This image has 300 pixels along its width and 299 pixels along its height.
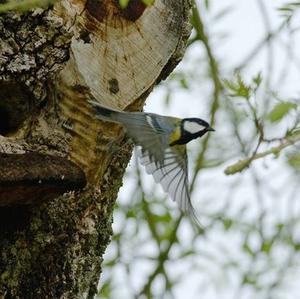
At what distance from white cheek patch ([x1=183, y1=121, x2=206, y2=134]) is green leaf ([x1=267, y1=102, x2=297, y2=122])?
12.4 inches

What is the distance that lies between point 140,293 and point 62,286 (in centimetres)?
95

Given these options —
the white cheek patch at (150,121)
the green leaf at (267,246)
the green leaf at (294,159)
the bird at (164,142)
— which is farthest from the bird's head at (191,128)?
the green leaf at (267,246)

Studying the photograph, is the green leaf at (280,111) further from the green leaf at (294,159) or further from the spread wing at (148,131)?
the spread wing at (148,131)

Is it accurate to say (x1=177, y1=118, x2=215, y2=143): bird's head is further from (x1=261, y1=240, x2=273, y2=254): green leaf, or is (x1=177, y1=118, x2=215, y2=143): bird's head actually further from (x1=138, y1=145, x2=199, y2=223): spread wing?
(x1=261, y1=240, x2=273, y2=254): green leaf

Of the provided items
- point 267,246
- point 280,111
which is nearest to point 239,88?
point 280,111

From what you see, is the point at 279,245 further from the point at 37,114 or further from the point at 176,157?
the point at 37,114

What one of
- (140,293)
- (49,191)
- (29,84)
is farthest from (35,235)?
(140,293)

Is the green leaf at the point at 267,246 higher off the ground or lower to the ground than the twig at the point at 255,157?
higher

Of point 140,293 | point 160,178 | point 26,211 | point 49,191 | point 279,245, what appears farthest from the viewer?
point 279,245

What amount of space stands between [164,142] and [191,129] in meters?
0.15

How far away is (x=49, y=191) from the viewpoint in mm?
2154

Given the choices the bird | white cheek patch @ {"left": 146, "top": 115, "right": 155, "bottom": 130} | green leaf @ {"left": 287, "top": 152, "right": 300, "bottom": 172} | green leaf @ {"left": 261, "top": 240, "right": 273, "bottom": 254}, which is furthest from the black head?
green leaf @ {"left": 261, "top": 240, "right": 273, "bottom": 254}

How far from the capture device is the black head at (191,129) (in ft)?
8.61

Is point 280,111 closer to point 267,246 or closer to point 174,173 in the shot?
point 174,173
